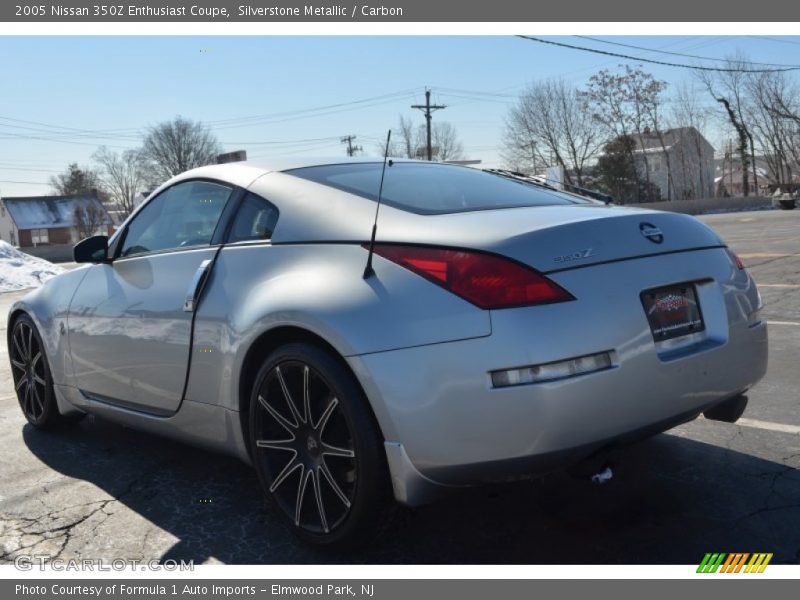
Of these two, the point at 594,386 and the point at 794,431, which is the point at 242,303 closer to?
the point at 594,386

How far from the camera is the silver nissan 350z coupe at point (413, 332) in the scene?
7.79ft

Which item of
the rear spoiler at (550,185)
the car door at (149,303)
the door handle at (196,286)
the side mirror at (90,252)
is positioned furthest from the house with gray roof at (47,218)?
the door handle at (196,286)

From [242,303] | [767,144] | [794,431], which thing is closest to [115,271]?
[242,303]

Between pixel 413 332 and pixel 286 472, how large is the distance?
0.89 m

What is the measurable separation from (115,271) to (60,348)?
0.69 metres

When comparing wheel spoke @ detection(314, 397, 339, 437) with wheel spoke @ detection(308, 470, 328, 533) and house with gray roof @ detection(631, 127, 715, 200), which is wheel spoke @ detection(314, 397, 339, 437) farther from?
house with gray roof @ detection(631, 127, 715, 200)

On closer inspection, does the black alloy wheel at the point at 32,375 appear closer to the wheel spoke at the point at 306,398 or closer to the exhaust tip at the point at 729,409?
the wheel spoke at the point at 306,398

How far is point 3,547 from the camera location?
310cm

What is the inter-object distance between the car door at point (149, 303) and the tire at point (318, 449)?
0.60 meters

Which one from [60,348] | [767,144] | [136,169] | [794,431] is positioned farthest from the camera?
[136,169]

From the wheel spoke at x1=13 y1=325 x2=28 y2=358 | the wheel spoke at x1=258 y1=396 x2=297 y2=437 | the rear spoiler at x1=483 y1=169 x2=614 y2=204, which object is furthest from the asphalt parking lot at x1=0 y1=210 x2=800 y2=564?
the rear spoiler at x1=483 y1=169 x2=614 y2=204

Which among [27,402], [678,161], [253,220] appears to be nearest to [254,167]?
[253,220]

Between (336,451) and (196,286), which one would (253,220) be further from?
(336,451)
